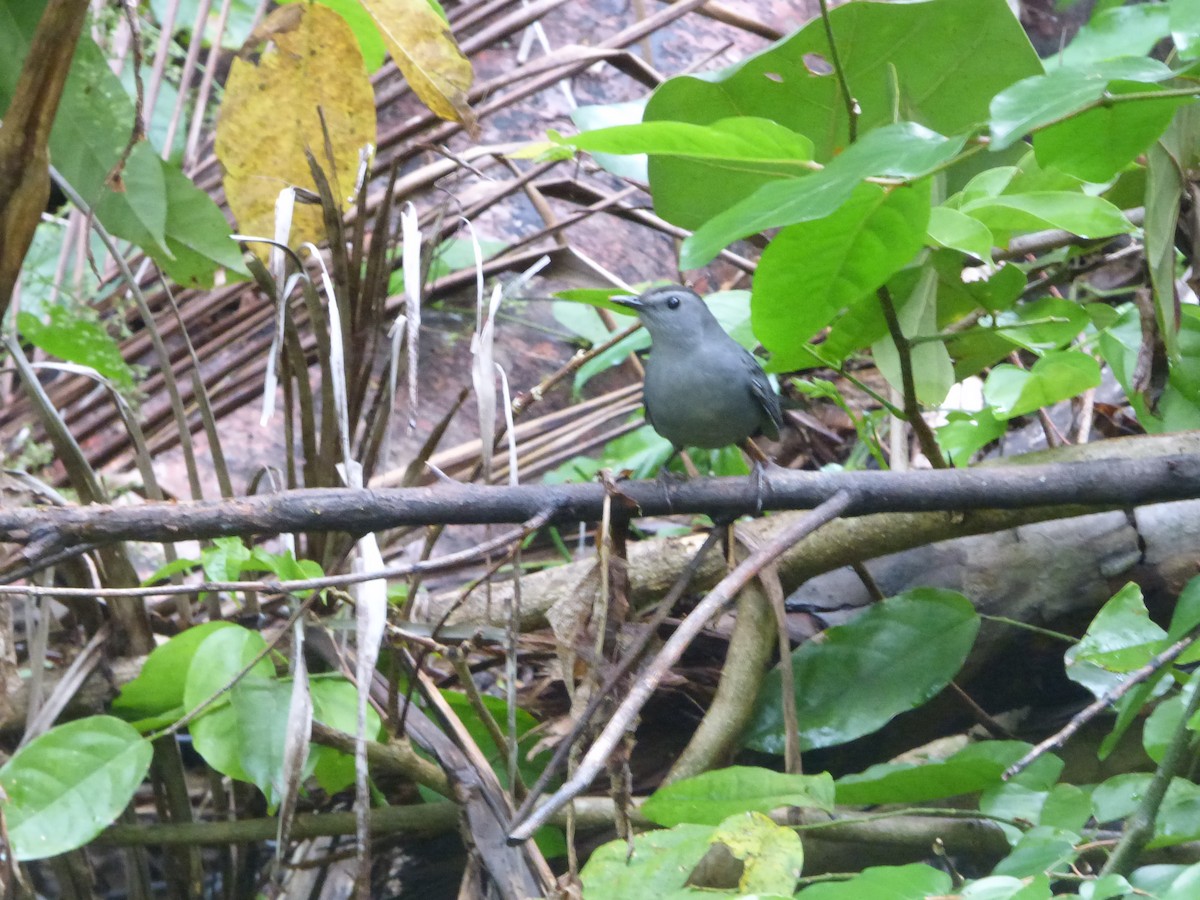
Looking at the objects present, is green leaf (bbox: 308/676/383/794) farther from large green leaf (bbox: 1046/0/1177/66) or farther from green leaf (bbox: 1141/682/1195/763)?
large green leaf (bbox: 1046/0/1177/66)

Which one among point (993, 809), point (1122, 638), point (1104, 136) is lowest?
point (993, 809)

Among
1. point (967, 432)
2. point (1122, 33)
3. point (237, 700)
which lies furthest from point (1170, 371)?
point (237, 700)

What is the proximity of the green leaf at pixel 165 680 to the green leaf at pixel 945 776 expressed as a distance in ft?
3.32

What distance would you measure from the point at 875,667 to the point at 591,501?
2.22 ft

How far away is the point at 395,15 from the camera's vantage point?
1.82 m

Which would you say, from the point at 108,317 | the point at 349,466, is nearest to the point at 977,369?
the point at 349,466

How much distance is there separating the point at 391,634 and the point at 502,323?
244cm

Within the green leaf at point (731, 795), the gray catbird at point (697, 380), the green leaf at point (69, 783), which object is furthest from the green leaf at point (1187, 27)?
the green leaf at point (69, 783)

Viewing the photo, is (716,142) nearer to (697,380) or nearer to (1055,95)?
(1055,95)

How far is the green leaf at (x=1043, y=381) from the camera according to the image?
69.7 inches

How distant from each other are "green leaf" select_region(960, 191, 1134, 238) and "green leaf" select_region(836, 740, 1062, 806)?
76 centimetres

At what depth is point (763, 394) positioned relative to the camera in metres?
2.42

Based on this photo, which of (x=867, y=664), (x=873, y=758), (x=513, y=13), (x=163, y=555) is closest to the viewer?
(x=867, y=664)

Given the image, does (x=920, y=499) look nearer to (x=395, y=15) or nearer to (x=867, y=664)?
(x=867, y=664)
